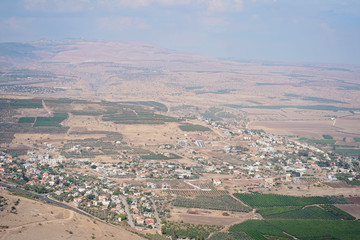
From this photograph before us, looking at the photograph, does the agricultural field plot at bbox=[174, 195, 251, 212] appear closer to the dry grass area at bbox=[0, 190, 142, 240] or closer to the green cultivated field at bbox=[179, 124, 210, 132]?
the dry grass area at bbox=[0, 190, 142, 240]

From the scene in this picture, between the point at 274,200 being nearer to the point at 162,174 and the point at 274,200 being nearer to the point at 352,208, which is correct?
the point at 352,208

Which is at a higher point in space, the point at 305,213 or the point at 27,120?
the point at 27,120

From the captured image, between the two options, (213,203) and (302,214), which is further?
(213,203)

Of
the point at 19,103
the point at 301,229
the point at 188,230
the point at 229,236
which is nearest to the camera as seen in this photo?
the point at 229,236

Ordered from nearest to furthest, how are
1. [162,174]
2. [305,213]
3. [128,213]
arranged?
[128,213] → [305,213] → [162,174]

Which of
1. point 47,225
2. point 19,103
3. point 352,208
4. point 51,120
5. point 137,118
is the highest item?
point 19,103

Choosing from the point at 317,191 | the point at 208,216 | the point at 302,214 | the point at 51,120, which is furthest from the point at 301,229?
the point at 51,120

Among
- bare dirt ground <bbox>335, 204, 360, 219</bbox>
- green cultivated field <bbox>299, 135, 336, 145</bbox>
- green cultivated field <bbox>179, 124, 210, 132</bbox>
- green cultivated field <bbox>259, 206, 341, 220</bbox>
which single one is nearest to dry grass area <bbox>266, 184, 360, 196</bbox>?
bare dirt ground <bbox>335, 204, 360, 219</bbox>

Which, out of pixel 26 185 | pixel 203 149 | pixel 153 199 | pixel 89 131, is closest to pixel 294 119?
pixel 203 149
